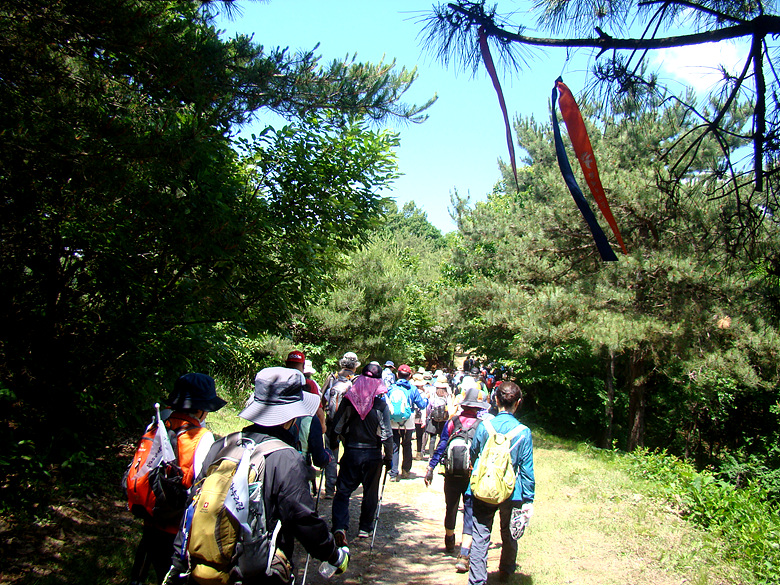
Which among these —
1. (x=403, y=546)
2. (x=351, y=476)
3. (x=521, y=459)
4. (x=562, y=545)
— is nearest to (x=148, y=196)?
(x=351, y=476)

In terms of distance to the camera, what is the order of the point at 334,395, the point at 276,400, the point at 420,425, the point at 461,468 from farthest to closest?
the point at 420,425
the point at 334,395
the point at 461,468
the point at 276,400

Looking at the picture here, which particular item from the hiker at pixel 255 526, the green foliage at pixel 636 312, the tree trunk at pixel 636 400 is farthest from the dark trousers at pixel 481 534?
the tree trunk at pixel 636 400

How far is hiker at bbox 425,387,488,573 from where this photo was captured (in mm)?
5101

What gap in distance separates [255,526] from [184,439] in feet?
3.01

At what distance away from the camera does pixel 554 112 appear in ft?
11.5

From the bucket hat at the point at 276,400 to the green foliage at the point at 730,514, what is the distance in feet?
16.9

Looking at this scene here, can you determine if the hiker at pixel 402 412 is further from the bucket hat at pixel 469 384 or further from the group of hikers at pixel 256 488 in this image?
the group of hikers at pixel 256 488

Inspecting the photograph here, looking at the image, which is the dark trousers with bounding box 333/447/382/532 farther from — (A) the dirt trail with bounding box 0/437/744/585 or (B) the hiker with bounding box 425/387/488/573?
(B) the hiker with bounding box 425/387/488/573

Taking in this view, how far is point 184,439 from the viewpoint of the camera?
10.0ft

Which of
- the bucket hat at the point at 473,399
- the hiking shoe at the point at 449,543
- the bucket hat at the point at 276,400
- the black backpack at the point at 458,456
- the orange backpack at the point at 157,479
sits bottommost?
the hiking shoe at the point at 449,543

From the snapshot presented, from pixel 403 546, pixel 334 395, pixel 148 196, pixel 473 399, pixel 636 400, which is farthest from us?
pixel 636 400

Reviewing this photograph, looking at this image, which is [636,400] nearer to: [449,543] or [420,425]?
[420,425]

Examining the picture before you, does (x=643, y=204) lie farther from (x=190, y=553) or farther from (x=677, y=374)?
(x=190, y=553)

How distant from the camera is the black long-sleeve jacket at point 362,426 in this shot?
555 centimetres
